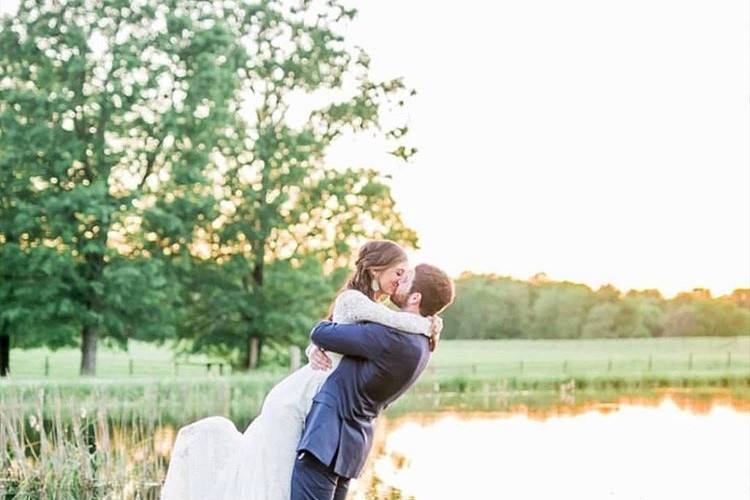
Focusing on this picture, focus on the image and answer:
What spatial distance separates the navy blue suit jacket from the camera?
17.4 feet

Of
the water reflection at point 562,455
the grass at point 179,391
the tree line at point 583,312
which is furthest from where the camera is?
the tree line at point 583,312

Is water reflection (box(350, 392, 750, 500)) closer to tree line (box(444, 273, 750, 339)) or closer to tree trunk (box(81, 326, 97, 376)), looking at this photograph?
tree trunk (box(81, 326, 97, 376))

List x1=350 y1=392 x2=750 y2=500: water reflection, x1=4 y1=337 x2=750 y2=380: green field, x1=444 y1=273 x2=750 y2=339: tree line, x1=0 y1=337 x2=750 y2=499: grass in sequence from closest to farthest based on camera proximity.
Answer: x1=0 y1=337 x2=750 y2=499: grass < x1=350 y1=392 x2=750 y2=500: water reflection < x1=4 y1=337 x2=750 y2=380: green field < x1=444 y1=273 x2=750 y2=339: tree line

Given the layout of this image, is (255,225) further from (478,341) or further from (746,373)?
(478,341)

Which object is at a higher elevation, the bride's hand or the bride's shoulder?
the bride's shoulder

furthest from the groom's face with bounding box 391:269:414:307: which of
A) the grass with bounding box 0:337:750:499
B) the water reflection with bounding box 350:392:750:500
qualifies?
the water reflection with bounding box 350:392:750:500

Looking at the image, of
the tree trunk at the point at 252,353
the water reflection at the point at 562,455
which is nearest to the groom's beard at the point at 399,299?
the water reflection at the point at 562,455

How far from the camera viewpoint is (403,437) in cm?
2000

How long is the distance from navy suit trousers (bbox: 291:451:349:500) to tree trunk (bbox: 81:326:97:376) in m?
22.4

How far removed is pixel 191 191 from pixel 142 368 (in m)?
9.69

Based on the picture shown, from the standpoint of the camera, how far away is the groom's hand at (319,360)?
536cm

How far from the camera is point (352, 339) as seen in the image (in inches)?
208

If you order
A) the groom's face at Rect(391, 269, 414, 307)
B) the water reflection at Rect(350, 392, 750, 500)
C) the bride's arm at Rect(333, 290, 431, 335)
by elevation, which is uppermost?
the groom's face at Rect(391, 269, 414, 307)

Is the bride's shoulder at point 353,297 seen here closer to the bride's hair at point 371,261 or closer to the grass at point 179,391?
the bride's hair at point 371,261
